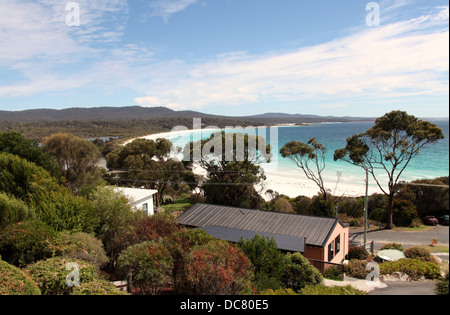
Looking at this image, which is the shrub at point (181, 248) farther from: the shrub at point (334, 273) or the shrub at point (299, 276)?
the shrub at point (334, 273)

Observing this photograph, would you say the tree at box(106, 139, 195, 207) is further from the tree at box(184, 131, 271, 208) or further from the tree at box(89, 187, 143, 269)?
the tree at box(89, 187, 143, 269)

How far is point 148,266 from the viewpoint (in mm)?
6809

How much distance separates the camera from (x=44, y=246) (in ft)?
27.4

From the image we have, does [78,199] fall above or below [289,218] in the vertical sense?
above

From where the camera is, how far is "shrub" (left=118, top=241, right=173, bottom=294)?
6773mm

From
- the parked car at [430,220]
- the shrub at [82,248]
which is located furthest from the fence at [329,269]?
the parked car at [430,220]

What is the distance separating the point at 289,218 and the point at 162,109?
68047 millimetres

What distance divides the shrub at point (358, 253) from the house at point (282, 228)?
117 centimetres

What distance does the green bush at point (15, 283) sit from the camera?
5.42 m

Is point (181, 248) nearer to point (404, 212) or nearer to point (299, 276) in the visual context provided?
point (299, 276)

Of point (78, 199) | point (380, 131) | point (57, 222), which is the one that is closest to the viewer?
point (57, 222)

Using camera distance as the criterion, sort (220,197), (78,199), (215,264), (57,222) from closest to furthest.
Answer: (215,264) < (57,222) < (78,199) < (220,197)
